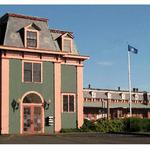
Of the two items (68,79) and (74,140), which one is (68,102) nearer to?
(68,79)

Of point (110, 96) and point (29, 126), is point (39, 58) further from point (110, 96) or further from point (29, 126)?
point (110, 96)

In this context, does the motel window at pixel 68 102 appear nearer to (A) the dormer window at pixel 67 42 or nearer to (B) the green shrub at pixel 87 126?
(B) the green shrub at pixel 87 126

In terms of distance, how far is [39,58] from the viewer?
38250 millimetres

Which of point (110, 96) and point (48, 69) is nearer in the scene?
point (48, 69)

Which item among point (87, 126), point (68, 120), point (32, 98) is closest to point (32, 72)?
point (32, 98)

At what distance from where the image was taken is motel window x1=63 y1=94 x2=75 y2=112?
1558 inches

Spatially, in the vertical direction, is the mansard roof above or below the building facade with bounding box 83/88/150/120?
above

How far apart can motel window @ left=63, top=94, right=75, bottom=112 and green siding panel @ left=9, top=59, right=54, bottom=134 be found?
1456 millimetres

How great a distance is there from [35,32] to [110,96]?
1606 inches

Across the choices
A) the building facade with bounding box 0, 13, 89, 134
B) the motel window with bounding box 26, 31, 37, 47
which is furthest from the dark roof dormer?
the motel window with bounding box 26, 31, 37, 47

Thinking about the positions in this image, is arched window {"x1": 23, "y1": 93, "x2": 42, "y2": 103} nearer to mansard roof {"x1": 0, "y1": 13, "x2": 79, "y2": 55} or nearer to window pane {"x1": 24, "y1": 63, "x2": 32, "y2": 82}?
window pane {"x1": 24, "y1": 63, "x2": 32, "y2": 82}

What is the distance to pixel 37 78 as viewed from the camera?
38.1 meters

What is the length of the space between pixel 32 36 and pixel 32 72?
3.25 meters

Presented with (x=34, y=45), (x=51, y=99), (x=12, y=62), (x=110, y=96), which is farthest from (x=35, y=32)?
(x=110, y=96)
